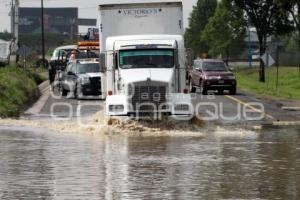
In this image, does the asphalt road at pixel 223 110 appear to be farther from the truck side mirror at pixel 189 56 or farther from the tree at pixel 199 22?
the tree at pixel 199 22

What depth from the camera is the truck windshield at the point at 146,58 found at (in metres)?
21.8

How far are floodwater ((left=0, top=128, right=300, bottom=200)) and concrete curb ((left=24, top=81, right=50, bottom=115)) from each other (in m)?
7.57

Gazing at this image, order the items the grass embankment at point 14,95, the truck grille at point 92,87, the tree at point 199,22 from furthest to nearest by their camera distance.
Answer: the tree at point 199,22, the truck grille at point 92,87, the grass embankment at point 14,95

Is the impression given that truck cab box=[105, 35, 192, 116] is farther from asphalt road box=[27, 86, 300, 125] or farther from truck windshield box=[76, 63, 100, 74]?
truck windshield box=[76, 63, 100, 74]

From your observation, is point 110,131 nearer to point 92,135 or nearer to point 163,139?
point 92,135

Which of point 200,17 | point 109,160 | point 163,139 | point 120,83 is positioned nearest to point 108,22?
point 120,83

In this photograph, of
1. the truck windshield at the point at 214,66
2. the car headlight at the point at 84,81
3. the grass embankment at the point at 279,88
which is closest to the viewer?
the car headlight at the point at 84,81

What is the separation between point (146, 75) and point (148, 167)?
7.27 m

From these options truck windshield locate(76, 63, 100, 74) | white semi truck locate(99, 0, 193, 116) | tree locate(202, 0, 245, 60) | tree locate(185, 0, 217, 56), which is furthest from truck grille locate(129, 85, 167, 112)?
tree locate(185, 0, 217, 56)

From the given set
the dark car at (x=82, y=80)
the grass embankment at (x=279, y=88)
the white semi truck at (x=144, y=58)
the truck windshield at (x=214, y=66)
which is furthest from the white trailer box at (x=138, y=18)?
the truck windshield at (x=214, y=66)

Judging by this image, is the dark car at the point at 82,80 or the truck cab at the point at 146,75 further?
the dark car at the point at 82,80

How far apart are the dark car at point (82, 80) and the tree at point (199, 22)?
60.5m

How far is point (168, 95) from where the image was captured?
20688mm

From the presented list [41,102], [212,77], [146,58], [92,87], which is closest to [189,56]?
[146,58]
